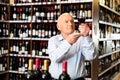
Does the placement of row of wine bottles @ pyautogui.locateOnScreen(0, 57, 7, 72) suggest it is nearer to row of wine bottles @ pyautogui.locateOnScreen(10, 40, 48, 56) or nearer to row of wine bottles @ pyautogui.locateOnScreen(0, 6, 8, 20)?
row of wine bottles @ pyautogui.locateOnScreen(10, 40, 48, 56)

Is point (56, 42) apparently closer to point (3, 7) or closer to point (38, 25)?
point (38, 25)

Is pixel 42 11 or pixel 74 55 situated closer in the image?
pixel 74 55

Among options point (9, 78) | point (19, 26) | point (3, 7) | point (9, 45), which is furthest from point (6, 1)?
point (9, 78)

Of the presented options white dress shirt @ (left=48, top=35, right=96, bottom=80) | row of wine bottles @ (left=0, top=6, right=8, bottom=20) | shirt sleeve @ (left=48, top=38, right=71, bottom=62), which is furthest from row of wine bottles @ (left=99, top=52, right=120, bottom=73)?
shirt sleeve @ (left=48, top=38, right=71, bottom=62)

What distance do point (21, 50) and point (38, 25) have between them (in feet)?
2.02

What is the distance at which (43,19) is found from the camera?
4.80 metres

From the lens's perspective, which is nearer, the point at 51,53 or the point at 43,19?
the point at 51,53

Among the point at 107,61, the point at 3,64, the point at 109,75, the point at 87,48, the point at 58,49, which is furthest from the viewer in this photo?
the point at 109,75

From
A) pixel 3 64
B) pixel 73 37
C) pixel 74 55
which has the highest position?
pixel 73 37

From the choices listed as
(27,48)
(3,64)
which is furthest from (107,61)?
(3,64)

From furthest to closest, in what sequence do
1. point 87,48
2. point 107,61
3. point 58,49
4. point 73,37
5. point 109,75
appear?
point 109,75, point 107,61, point 87,48, point 58,49, point 73,37

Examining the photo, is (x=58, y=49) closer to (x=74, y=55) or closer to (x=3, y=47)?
(x=74, y=55)

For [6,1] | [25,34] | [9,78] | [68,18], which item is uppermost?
[6,1]

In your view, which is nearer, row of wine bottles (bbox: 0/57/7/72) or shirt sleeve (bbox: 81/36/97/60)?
shirt sleeve (bbox: 81/36/97/60)
